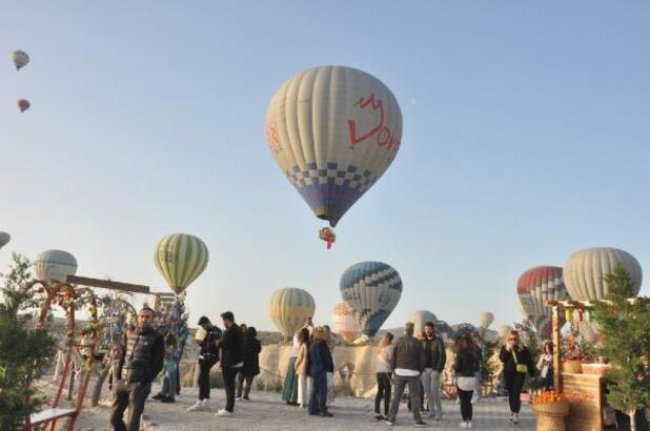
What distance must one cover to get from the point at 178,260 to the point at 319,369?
2425 cm

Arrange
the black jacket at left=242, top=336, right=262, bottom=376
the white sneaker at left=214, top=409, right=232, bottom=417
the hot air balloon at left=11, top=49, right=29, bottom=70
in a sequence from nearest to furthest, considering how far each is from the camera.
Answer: the white sneaker at left=214, top=409, right=232, bottom=417, the black jacket at left=242, top=336, right=262, bottom=376, the hot air balloon at left=11, top=49, right=29, bottom=70

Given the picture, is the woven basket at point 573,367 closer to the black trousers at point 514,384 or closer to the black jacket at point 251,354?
the black trousers at point 514,384

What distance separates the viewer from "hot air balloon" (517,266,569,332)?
5278 centimetres

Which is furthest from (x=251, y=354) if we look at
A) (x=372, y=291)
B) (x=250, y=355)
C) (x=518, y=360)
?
(x=372, y=291)

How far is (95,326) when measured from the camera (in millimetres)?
10781

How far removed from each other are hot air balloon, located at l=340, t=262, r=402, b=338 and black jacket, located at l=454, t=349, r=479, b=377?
3912cm

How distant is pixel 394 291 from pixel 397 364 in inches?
1591

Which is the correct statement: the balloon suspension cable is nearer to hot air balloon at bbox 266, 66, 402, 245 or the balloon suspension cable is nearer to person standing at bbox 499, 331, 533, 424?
hot air balloon at bbox 266, 66, 402, 245

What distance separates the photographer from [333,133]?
26.1 metres

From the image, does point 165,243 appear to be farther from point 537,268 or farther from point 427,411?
point 537,268

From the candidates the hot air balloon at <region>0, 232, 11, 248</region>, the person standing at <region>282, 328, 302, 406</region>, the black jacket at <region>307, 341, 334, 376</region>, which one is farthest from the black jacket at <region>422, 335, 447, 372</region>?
the hot air balloon at <region>0, 232, 11, 248</region>

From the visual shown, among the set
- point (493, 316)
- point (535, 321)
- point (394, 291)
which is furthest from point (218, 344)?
point (493, 316)

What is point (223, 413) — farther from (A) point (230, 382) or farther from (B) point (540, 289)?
(B) point (540, 289)

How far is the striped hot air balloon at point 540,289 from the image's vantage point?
5281cm
